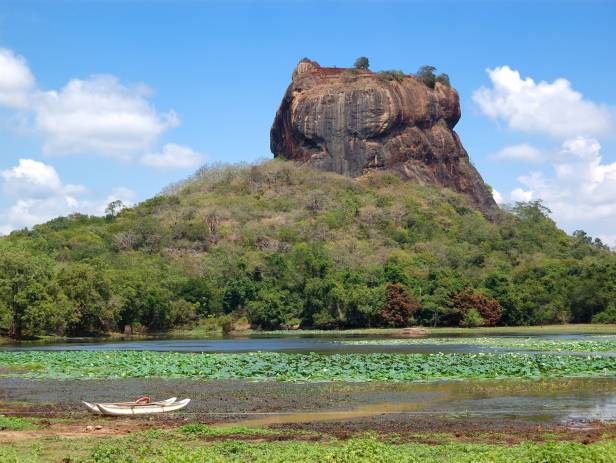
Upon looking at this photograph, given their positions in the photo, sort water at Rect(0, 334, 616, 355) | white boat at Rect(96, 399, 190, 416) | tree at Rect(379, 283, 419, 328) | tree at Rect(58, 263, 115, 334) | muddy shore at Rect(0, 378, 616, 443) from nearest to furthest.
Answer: muddy shore at Rect(0, 378, 616, 443)
white boat at Rect(96, 399, 190, 416)
water at Rect(0, 334, 616, 355)
tree at Rect(58, 263, 115, 334)
tree at Rect(379, 283, 419, 328)

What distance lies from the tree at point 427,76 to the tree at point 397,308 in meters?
86.4

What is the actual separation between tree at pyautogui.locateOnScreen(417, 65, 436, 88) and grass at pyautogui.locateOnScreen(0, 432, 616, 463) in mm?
156517

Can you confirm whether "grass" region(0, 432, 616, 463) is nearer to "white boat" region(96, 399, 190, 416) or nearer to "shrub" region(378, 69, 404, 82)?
"white boat" region(96, 399, 190, 416)

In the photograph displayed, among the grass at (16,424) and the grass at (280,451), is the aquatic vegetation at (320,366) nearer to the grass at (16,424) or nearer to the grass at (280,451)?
the grass at (16,424)

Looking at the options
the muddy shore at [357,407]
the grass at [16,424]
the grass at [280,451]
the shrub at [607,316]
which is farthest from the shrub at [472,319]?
the grass at [280,451]

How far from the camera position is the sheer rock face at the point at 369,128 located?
161163 millimetres

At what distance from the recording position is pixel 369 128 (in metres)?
161

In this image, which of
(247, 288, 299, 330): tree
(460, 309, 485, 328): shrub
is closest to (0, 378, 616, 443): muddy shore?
(460, 309, 485, 328): shrub

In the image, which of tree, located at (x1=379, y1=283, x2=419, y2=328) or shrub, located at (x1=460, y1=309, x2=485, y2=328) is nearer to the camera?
shrub, located at (x1=460, y1=309, x2=485, y2=328)

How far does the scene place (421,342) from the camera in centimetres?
6112

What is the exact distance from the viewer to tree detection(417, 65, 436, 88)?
558ft

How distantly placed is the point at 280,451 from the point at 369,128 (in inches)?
5740

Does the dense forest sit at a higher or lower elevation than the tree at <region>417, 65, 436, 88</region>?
lower

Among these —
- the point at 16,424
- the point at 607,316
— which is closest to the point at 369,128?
the point at 607,316
